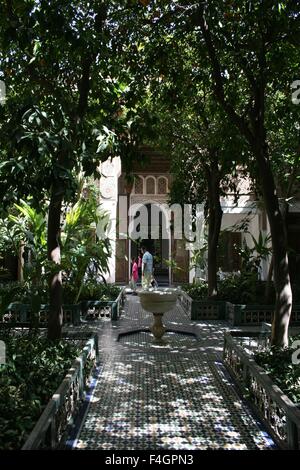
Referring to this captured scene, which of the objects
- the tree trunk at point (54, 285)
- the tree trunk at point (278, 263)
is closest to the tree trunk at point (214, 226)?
the tree trunk at point (278, 263)

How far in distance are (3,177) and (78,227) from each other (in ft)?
18.8

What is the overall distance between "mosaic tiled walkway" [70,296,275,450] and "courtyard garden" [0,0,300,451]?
21mm

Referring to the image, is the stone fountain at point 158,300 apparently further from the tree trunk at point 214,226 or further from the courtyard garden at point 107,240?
the tree trunk at point 214,226

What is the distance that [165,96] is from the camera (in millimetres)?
6648

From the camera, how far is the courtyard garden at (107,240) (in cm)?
356

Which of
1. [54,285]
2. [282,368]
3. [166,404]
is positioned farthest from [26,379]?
[282,368]

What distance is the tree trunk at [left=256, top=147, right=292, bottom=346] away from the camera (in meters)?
5.12

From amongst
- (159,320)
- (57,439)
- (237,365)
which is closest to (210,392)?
(237,365)

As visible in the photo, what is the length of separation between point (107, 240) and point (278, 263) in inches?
190

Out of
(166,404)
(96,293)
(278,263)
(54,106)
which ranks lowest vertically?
(166,404)

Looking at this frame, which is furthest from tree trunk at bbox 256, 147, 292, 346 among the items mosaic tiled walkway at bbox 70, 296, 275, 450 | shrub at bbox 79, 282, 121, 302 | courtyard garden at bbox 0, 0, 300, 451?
shrub at bbox 79, 282, 121, 302

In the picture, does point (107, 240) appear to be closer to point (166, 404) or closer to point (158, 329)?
point (158, 329)

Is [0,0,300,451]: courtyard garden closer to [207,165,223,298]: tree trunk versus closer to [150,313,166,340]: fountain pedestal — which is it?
[150,313,166,340]: fountain pedestal

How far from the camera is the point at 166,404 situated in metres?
4.44
